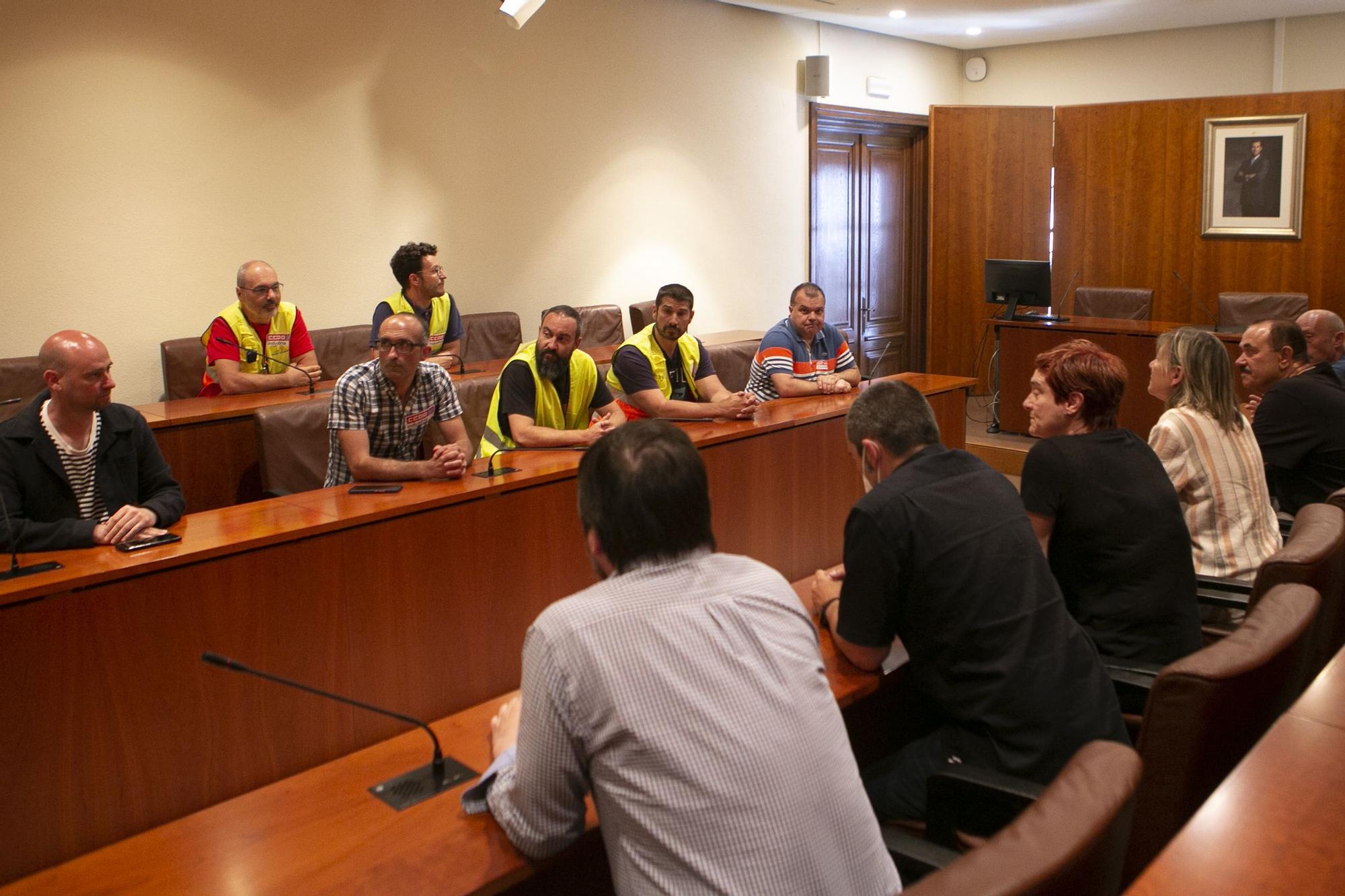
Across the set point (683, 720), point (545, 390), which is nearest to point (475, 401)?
point (545, 390)

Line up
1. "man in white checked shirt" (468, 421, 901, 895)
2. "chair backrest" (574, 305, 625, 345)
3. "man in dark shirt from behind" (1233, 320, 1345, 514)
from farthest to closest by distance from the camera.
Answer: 1. "chair backrest" (574, 305, 625, 345)
2. "man in dark shirt from behind" (1233, 320, 1345, 514)
3. "man in white checked shirt" (468, 421, 901, 895)

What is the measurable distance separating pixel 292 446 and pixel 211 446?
0.52 meters

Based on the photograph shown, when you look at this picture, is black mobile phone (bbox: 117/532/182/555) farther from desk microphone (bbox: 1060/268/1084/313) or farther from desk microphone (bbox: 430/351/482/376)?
desk microphone (bbox: 1060/268/1084/313)

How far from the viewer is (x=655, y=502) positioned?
56.9 inches

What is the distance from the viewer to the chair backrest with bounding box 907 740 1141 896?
41.8 inches

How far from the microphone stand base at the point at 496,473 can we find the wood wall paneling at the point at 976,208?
21.2ft

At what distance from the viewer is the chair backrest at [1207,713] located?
1611mm

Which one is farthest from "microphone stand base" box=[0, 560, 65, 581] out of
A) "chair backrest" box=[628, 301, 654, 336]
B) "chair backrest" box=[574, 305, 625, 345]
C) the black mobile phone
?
"chair backrest" box=[628, 301, 654, 336]

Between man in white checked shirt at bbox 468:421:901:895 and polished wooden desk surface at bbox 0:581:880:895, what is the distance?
20cm

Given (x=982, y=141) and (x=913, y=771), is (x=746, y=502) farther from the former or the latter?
(x=982, y=141)

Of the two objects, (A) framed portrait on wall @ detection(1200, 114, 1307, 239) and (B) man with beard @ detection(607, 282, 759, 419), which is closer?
(B) man with beard @ detection(607, 282, 759, 419)

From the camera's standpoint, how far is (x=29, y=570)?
1.98 meters

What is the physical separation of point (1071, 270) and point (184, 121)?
6775 mm

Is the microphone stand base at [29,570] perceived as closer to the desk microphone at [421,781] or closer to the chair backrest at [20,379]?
the desk microphone at [421,781]
